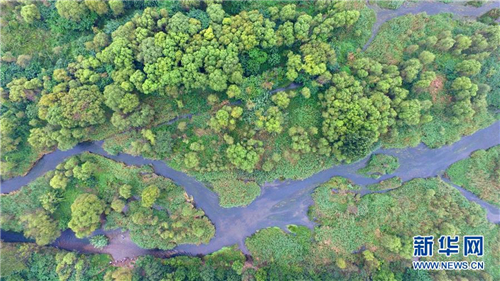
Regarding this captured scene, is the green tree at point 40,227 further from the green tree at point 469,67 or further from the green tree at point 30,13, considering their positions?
the green tree at point 469,67

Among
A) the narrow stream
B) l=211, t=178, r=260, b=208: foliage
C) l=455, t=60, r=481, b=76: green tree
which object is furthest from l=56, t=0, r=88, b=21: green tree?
l=455, t=60, r=481, b=76: green tree

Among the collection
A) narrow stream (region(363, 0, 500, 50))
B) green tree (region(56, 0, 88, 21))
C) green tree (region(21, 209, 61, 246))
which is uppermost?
narrow stream (region(363, 0, 500, 50))

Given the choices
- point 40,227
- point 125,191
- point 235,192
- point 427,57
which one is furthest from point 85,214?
point 427,57

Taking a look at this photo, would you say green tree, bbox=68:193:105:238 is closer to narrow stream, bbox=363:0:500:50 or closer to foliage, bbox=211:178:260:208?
foliage, bbox=211:178:260:208

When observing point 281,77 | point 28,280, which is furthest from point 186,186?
point 28,280

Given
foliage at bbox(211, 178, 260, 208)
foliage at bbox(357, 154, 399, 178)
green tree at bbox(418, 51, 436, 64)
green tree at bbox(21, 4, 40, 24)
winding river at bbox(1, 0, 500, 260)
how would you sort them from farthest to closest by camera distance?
1. winding river at bbox(1, 0, 500, 260)
2. foliage at bbox(357, 154, 399, 178)
3. foliage at bbox(211, 178, 260, 208)
4. green tree at bbox(21, 4, 40, 24)
5. green tree at bbox(418, 51, 436, 64)

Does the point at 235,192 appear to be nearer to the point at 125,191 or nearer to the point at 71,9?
the point at 125,191

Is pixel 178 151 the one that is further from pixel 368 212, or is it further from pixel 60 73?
pixel 368 212

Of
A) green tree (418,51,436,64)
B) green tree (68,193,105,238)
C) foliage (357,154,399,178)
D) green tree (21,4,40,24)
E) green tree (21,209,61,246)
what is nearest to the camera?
green tree (68,193,105,238)

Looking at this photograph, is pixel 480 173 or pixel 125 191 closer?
pixel 125 191
